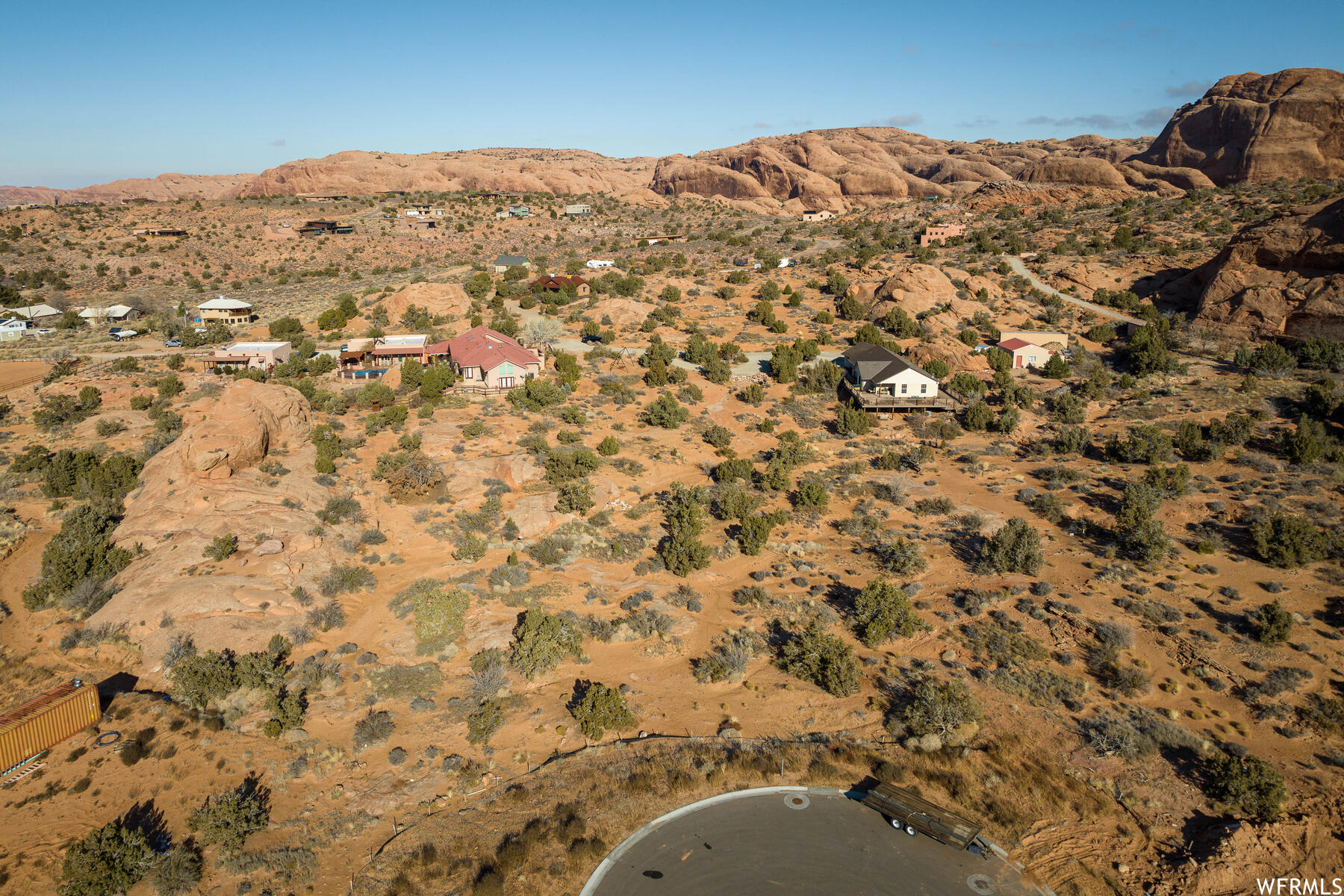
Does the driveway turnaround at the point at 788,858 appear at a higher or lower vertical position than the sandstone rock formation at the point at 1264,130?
lower

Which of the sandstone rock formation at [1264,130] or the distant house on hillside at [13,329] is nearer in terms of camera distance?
the distant house on hillside at [13,329]

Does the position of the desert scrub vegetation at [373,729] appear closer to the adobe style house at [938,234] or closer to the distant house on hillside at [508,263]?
the distant house on hillside at [508,263]

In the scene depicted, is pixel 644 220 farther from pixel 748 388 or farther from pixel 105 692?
pixel 105 692

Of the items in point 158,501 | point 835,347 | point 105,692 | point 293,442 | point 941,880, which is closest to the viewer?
point 941,880

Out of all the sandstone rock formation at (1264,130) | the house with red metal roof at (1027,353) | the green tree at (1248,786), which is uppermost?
the sandstone rock formation at (1264,130)

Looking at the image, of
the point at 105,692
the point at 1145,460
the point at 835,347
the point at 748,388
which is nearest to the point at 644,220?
the point at 835,347

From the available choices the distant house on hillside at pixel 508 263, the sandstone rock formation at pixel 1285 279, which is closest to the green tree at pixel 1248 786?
the sandstone rock formation at pixel 1285 279

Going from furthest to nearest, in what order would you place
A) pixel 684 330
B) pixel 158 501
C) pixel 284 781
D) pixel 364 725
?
pixel 684 330, pixel 158 501, pixel 364 725, pixel 284 781
